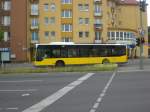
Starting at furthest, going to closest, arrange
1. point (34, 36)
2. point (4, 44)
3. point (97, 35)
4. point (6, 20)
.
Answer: point (97, 35), point (34, 36), point (6, 20), point (4, 44)

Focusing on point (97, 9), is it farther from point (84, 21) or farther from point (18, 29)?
point (18, 29)

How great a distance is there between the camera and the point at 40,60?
50.0 metres

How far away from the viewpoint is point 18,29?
90000 millimetres

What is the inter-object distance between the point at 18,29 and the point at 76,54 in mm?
40415

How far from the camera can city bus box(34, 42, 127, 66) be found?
50062 mm

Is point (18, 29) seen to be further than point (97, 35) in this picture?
No

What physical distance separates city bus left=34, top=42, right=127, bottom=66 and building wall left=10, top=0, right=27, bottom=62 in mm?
38869

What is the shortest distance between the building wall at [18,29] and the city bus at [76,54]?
128 ft

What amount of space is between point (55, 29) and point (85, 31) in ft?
19.5

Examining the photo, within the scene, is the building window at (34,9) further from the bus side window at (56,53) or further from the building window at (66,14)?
the bus side window at (56,53)

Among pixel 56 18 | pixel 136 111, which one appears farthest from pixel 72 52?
pixel 56 18

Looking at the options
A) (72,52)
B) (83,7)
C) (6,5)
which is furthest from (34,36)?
(72,52)

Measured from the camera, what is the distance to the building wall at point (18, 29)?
89.5 m

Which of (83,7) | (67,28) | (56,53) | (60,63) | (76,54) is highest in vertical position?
(83,7)
